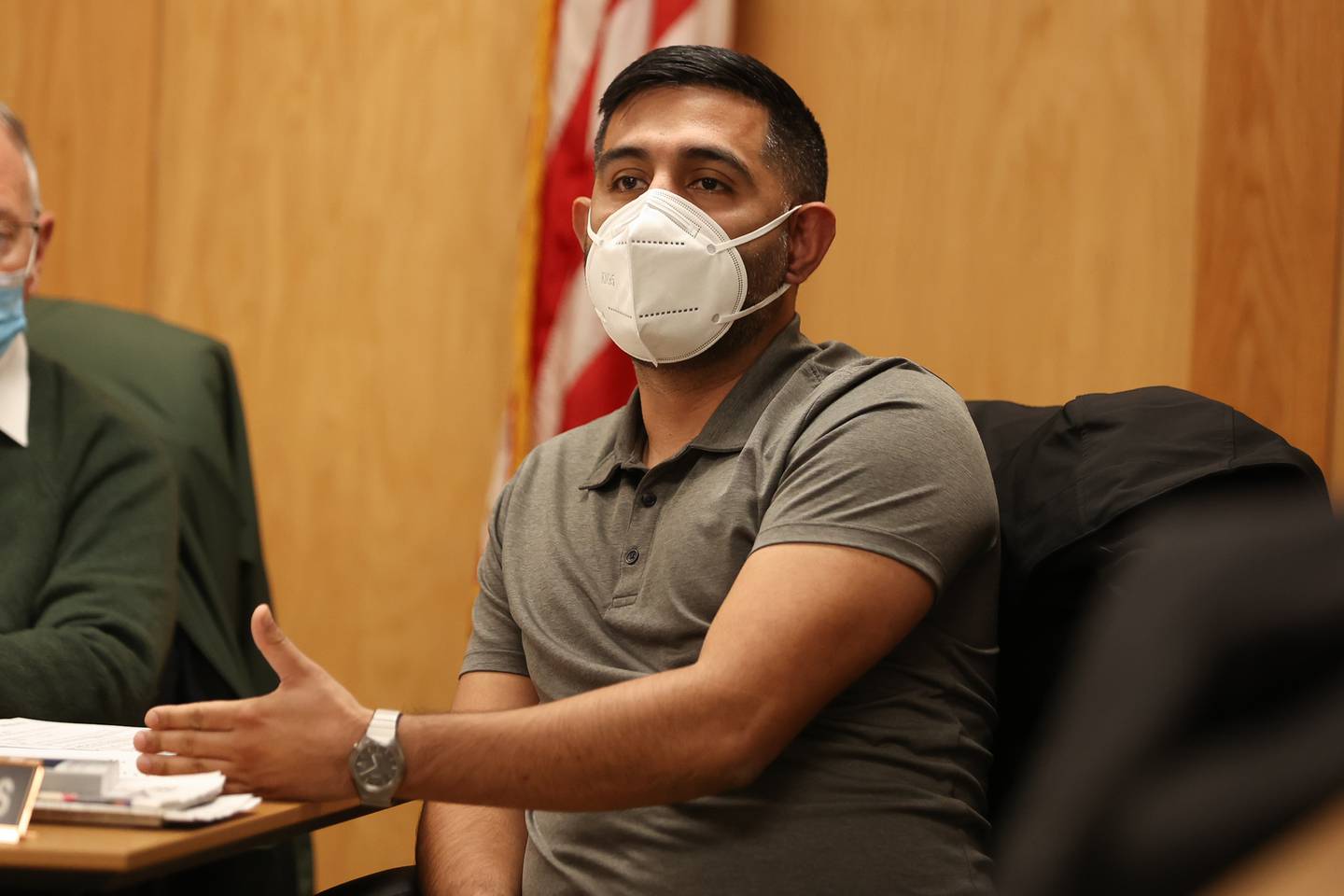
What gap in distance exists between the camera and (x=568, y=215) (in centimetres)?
245

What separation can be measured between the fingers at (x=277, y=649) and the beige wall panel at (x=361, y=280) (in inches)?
59.4

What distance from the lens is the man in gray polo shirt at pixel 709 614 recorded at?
124 centimetres

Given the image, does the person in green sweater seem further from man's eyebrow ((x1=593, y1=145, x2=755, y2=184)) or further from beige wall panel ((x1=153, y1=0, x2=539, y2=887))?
man's eyebrow ((x1=593, y1=145, x2=755, y2=184))

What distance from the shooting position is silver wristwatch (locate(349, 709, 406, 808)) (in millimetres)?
1199

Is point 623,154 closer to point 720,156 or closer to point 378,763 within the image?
point 720,156

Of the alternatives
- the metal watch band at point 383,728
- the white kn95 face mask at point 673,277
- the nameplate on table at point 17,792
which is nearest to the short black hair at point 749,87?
the white kn95 face mask at point 673,277

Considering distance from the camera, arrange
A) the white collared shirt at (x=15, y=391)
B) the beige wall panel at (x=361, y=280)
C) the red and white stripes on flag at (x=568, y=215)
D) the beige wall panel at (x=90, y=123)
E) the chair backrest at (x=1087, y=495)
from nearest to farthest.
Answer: the chair backrest at (x=1087, y=495), the white collared shirt at (x=15, y=391), the red and white stripes on flag at (x=568, y=215), the beige wall panel at (x=361, y=280), the beige wall panel at (x=90, y=123)

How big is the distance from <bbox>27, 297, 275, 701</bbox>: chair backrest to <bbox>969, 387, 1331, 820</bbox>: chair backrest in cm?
127

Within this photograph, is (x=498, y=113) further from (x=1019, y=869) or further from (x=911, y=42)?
(x=1019, y=869)

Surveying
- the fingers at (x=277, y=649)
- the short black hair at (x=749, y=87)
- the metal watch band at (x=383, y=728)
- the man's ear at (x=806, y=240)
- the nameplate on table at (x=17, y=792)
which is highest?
the short black hair at (x=749, y=87)

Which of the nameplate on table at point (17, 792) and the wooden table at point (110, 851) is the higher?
the nameplate on table at point (17, 792)

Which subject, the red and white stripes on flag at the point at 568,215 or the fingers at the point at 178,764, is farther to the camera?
the red and white stripes on flag at the point at 568,215

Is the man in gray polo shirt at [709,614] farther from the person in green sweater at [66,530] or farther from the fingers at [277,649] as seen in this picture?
the person in green sweater at [66,530]

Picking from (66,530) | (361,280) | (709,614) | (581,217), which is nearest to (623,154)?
(581,217)
